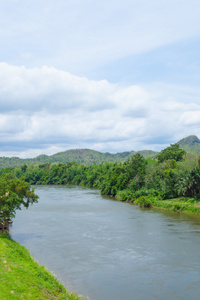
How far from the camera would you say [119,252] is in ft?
97.3

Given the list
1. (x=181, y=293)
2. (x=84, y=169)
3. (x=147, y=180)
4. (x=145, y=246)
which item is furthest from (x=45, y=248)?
(x=84, y=169)

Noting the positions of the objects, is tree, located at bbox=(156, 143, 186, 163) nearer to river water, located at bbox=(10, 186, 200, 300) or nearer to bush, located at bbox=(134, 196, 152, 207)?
bush, located at bbox=(134, 196, 152, 207)

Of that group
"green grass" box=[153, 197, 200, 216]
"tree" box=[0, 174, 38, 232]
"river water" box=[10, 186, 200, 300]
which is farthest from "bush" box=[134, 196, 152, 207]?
"tree" box=[0, 174, 38, 232]

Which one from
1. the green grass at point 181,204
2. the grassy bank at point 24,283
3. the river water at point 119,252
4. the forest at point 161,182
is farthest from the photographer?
the forest at point 161,182

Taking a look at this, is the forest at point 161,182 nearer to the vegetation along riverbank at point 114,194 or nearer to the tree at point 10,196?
the vegetation along riverbank at point 114,194

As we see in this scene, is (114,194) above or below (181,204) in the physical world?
below

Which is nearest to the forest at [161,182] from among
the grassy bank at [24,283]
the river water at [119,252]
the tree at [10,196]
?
the tree at [10,196]

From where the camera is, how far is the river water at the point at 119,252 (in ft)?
70.1

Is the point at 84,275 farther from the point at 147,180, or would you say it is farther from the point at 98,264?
the point at 147,180

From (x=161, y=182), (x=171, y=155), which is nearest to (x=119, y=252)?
(x=161, y=182)

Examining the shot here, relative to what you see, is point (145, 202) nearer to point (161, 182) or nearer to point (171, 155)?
point (161, 182)

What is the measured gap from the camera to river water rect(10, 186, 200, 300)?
21.4 meters

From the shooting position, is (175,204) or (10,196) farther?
(175,204)

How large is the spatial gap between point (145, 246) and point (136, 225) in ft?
36.4
